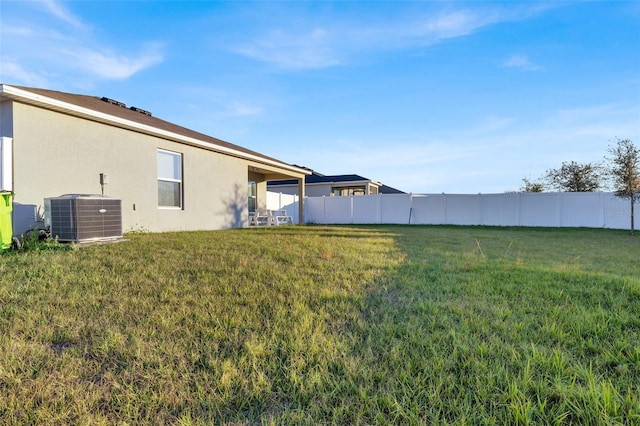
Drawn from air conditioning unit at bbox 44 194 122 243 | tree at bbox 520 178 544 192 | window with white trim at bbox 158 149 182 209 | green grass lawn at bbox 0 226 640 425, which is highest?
tree at bbox 520 178 544 192

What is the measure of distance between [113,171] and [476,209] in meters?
16.5

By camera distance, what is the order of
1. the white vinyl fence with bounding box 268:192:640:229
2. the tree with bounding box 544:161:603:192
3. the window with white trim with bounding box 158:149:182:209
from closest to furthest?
the window with white trim with bounding box 158:149:182:209, the white vinyl fence with bounding box 268:192:640:229, the tree with bounding box 544:161:603:192

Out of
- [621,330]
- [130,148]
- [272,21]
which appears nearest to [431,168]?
[272,21]

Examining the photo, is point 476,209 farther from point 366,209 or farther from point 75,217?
point 75,217

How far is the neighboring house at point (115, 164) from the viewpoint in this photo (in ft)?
17.5

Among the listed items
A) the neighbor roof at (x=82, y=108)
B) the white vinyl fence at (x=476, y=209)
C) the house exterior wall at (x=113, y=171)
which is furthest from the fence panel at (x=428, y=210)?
the neighbor roof at (x=82, y=108)

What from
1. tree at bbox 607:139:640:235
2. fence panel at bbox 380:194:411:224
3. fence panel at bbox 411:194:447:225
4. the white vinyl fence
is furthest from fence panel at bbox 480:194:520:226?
fence panel at bbox 380:194:411:224

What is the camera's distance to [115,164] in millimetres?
7062

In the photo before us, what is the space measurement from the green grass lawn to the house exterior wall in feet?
9.17

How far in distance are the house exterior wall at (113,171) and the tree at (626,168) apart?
16214 mm

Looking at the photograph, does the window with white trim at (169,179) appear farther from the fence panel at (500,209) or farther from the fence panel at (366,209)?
the fence panel at (500,209)

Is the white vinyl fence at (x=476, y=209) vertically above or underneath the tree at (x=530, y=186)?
underneath

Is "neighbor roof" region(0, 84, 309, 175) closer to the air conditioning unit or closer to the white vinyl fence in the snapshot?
the air conditioning unit

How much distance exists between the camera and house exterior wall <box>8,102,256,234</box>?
17.9 ft
